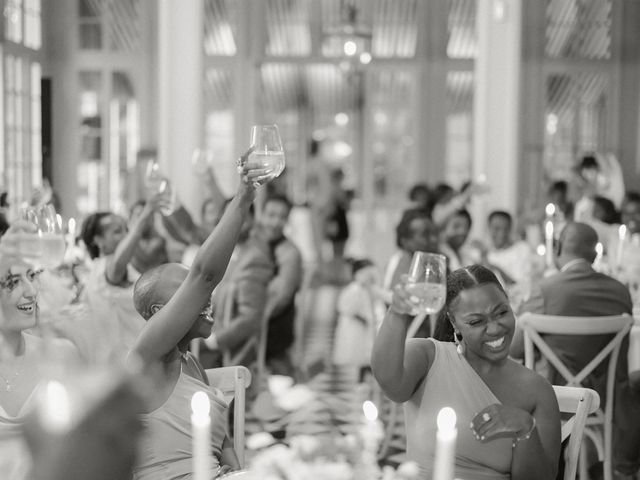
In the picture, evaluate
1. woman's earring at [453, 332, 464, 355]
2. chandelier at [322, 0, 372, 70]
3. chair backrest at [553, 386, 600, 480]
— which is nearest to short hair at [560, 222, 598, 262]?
chair backrest at [553, 386, 600, 480]

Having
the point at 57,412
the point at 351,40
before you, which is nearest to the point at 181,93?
the point at 351,40

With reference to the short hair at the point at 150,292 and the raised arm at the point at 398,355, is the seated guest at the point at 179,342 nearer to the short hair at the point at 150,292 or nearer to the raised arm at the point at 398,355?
the short hair at the point at 150,292

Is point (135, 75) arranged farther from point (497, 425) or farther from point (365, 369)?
point (497, 425)

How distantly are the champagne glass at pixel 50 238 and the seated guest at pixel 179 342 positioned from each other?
344mm

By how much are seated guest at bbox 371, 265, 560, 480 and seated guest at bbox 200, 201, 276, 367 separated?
238cm

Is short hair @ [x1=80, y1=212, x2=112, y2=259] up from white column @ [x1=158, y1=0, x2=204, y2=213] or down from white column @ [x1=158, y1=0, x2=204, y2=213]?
down

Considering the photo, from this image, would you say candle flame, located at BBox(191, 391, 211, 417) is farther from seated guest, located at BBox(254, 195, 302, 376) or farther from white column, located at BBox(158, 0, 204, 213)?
white column, located at BBox(158, 0, 204, 213)

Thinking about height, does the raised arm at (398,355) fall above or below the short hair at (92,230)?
below

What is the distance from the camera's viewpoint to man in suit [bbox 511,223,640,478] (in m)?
3.92

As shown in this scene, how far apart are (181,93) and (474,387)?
5812 mm

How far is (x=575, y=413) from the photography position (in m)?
2.66

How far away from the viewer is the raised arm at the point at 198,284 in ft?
7.18

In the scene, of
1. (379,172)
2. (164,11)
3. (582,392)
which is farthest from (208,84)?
(582,392)

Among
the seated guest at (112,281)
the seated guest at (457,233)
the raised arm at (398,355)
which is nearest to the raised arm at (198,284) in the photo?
the raised arm at (398,355)
